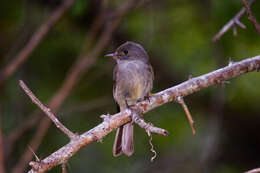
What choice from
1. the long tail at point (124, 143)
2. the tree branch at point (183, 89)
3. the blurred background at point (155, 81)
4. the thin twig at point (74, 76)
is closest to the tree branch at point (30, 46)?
the blurred background at point (155, 81)

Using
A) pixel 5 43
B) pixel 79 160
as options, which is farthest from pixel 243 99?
pixel 5 43

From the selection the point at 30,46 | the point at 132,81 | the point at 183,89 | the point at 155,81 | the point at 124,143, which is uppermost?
the point at 30,46

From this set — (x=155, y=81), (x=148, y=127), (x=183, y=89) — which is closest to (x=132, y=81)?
(x=155, y=81)

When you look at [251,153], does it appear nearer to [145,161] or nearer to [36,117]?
[145,161]

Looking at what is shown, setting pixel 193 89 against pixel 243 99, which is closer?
pixel 193 89

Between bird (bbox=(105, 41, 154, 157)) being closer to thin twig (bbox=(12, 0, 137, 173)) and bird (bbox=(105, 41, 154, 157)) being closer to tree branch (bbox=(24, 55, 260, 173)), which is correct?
thin twig (bbox=(12, 0, 137, 173))

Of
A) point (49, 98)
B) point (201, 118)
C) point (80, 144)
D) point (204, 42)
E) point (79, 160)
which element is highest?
point (80, 144)

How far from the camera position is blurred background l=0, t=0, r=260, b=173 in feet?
18.0

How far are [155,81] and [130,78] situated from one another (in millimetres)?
955

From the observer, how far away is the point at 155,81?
5.73 metres

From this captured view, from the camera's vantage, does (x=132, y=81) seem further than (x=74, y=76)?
No

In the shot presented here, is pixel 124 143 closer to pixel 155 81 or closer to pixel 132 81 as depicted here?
pixel 132 81

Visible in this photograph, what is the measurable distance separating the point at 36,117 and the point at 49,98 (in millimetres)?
508

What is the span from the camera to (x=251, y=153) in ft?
18.8
